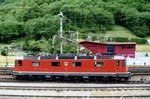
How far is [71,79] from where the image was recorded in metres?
35.9

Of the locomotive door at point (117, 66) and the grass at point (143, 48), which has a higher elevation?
the grass at point (143, 48)

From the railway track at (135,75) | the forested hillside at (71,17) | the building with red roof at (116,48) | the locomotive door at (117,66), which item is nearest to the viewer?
the locomotive door at (117,66)

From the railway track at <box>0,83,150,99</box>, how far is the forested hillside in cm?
3475

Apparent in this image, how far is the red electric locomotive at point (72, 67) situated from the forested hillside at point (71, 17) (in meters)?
29.9

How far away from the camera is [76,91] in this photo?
99.6 feet

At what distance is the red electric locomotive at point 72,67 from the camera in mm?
34594

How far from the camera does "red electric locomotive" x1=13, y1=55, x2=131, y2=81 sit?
113ft

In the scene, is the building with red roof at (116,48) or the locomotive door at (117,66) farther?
the building with red roof at (116,48)

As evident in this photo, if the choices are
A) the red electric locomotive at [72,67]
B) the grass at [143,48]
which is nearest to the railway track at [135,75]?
the red electric locomotive at [72,67]

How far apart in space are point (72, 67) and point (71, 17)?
41.1 metres

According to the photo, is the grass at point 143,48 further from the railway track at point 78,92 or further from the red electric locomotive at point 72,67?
the railway track at point 78,92

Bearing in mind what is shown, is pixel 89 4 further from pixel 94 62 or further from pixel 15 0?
pixel 94 62

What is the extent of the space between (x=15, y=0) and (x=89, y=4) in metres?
23.9

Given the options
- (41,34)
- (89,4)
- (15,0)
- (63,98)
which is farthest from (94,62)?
(15,0)
